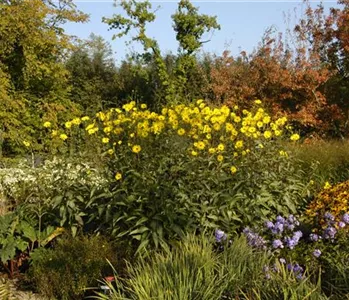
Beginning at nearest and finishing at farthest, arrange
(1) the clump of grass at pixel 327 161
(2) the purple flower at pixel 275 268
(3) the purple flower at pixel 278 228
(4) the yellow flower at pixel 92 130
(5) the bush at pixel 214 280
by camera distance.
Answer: (5) the bush at pixel 214 280 → (2) the purple flower at pixel 275 268 → (3) the purple flower at pixel 278 228 → (4) the yellow flower at pixel 92 130 → (1) the clump of grass at pixel 327 161

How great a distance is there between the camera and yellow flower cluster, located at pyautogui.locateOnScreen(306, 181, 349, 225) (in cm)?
536

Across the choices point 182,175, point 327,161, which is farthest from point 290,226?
point 327,161

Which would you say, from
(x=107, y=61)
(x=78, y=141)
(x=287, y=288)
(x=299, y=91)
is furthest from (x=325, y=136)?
(x=287, y=288)

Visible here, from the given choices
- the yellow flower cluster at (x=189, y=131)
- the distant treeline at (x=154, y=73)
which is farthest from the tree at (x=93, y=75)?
the yellow flower cluster at (x=189, y=131)

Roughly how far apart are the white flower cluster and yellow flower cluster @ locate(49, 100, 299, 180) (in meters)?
0.36

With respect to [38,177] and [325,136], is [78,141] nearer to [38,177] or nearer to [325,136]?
[38,177]

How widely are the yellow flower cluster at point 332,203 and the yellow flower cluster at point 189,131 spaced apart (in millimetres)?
731

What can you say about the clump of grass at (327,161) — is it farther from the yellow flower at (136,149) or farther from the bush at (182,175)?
the yellow flower at (136,149)

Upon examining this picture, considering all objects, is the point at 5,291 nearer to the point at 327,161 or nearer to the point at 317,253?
the point at 317,253

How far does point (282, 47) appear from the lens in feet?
47.2

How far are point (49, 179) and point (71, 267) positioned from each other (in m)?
1.51

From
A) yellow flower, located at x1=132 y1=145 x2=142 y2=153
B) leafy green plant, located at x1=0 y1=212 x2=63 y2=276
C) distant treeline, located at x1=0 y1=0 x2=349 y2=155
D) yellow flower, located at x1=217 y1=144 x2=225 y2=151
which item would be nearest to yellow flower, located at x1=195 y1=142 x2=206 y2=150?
yellow flower, located at x1=217 y1=144 x2=225 y2=151

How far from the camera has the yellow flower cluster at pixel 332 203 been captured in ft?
17.6

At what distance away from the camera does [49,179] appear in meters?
6.18
